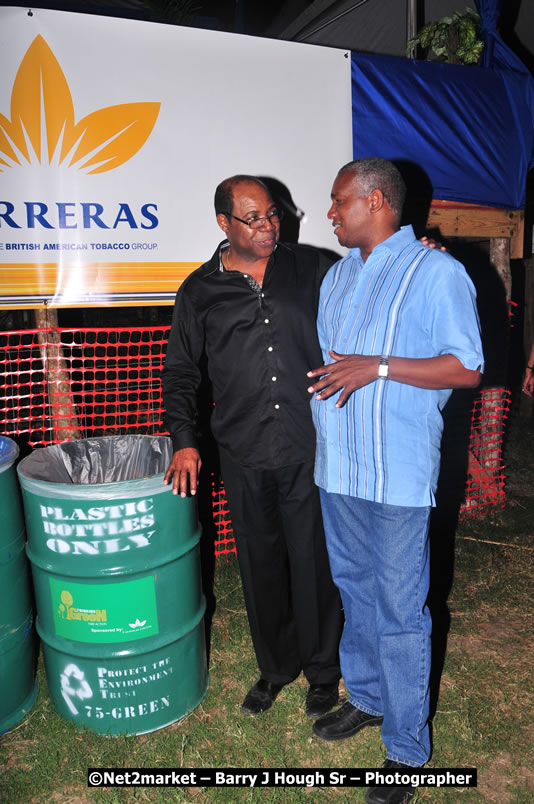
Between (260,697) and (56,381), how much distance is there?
2.41 m

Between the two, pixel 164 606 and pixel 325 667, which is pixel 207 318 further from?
pixel 325 667

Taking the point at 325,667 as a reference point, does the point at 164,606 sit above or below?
above

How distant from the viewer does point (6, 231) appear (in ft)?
11.6

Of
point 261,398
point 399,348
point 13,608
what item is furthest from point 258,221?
point 13,608

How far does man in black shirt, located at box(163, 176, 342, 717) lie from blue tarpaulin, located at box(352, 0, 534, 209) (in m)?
2.04

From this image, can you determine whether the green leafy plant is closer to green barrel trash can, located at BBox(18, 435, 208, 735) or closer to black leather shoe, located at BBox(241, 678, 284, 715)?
green barrel trash can, located at BBox(18, 435, 208, 735)

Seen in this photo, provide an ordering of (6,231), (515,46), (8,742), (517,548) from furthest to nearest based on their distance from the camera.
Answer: (515,46)
(517,548)
(6,231)
(8,742)

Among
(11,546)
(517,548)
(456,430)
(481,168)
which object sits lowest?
(517,548)

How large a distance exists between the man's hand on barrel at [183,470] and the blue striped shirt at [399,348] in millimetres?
653

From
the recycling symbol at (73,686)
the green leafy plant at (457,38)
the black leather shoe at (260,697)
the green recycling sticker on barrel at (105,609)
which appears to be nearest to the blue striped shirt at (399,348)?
the green recycling sticker on barrel at (105,609)

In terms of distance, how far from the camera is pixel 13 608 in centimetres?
294

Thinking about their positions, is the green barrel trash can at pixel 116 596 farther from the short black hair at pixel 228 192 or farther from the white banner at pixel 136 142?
the white banner at pixel 136 142

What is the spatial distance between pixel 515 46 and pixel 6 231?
232 inches

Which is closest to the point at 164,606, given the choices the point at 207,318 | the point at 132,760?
the point at 132,760
